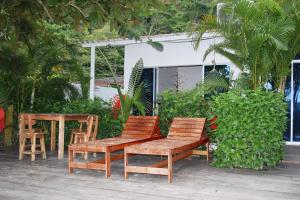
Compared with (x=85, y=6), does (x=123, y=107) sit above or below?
below

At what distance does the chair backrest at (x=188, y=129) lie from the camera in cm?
823

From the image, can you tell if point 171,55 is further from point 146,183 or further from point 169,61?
point 146,183

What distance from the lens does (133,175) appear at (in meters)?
6.88

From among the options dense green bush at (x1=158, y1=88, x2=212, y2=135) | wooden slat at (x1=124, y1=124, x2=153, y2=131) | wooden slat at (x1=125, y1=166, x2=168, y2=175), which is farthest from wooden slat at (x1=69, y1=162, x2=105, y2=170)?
dense green bush at (x1=158, y1=88, x2=212, y2=135)

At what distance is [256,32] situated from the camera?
24.8 ft

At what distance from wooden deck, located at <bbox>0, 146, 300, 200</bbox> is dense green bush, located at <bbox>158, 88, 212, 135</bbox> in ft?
5.03

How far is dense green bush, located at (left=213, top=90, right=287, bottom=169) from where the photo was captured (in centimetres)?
744

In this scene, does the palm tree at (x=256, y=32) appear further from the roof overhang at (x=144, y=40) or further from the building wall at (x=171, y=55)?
the building wall at (x=171, y=55)


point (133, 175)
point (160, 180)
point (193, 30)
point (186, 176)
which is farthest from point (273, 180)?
point (193, 30)

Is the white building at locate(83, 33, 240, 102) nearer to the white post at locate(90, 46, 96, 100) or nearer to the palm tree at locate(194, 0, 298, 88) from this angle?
the white post at locate(90, 46, 96, 100)

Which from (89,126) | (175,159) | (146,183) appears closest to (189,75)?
(89,126)

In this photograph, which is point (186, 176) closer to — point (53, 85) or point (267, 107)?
point (267, 107)

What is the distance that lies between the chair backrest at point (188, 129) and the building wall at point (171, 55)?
4.33 m

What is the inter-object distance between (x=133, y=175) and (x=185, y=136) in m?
1.81
